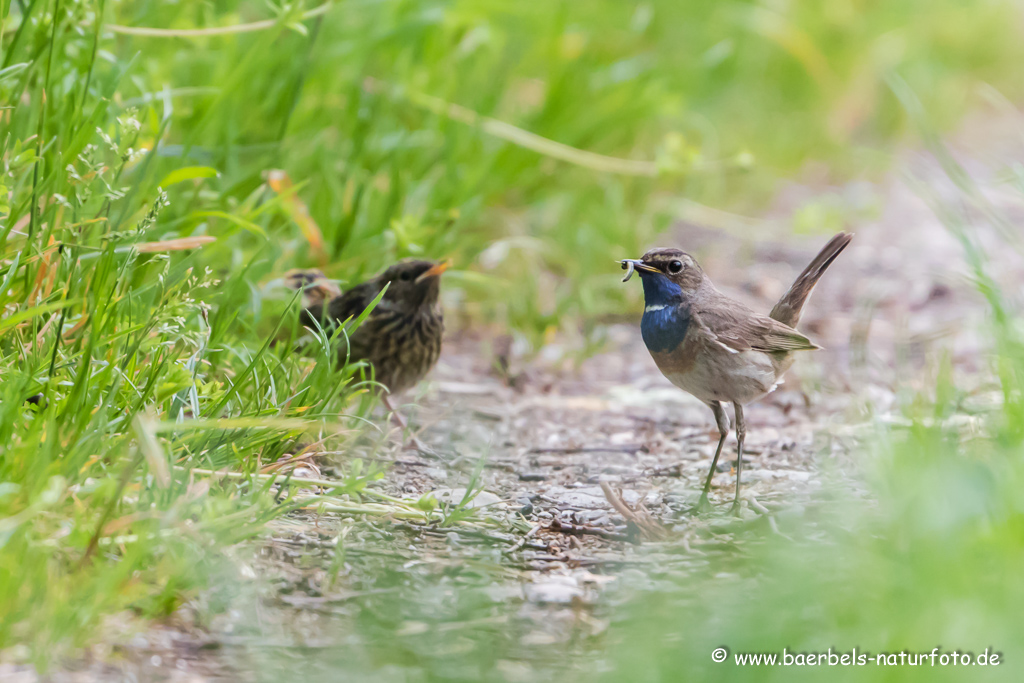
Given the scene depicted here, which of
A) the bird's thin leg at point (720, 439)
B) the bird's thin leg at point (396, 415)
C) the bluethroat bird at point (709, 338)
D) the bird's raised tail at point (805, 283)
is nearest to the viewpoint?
the bird's thin leg at point (720, 439)

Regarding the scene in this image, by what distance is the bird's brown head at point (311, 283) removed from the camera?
14.5 feet

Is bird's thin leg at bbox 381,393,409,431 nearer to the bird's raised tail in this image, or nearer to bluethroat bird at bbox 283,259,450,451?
bluethroat bird at bbox 283,259,450,451

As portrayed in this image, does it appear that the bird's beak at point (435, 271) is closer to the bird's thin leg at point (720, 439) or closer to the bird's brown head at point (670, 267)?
the bird's brown head at point (670, 267)

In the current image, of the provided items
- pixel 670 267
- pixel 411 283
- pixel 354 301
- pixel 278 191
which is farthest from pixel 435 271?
pixel 670 267

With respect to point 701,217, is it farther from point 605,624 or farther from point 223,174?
point 605,624

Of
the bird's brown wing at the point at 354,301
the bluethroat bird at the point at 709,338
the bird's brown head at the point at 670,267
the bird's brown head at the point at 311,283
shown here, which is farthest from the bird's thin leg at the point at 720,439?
the bird's brown head at the point at 311,283

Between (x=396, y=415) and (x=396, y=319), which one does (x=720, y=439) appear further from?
(x=396, y=319)

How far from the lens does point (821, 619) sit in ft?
7.63

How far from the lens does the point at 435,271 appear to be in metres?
4.42

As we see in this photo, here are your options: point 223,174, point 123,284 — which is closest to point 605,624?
point 123,284

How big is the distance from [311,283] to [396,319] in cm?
41

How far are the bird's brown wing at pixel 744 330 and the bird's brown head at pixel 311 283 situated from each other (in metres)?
1.64

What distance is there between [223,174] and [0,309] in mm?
1828

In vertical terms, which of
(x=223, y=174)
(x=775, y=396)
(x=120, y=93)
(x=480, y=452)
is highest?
(x=120, y=93)
